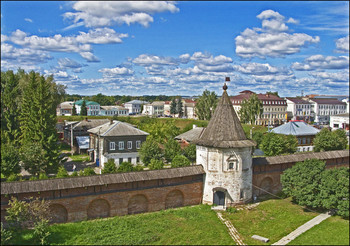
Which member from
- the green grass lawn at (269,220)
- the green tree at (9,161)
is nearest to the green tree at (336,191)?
the green grass lawn at (269,220)

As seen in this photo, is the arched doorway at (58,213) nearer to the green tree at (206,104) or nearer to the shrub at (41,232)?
the shrub at (41,232)

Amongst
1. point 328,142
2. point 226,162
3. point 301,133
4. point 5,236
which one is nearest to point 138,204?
point 226,162

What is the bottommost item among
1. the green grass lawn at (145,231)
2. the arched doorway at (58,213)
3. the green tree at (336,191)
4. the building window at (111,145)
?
the green grass lawn at (145,231)

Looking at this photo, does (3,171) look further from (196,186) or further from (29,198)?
(196,186)

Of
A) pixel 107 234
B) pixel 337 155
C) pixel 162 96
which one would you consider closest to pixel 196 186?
pixel 107 234

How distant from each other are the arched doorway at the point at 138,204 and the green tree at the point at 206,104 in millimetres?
48897

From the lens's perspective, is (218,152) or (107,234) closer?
(107,234)

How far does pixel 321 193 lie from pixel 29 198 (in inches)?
675

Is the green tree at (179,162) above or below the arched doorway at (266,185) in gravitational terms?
above

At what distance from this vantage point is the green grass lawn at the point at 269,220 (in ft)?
59.7

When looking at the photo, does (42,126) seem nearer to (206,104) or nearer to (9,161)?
(9,161)

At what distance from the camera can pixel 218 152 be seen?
22.0 meters

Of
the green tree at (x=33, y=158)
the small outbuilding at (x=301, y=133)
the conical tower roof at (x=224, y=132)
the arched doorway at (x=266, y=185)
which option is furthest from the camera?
the small outbuilding at (x=301, y=133)

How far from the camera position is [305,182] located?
2133 centimetres
